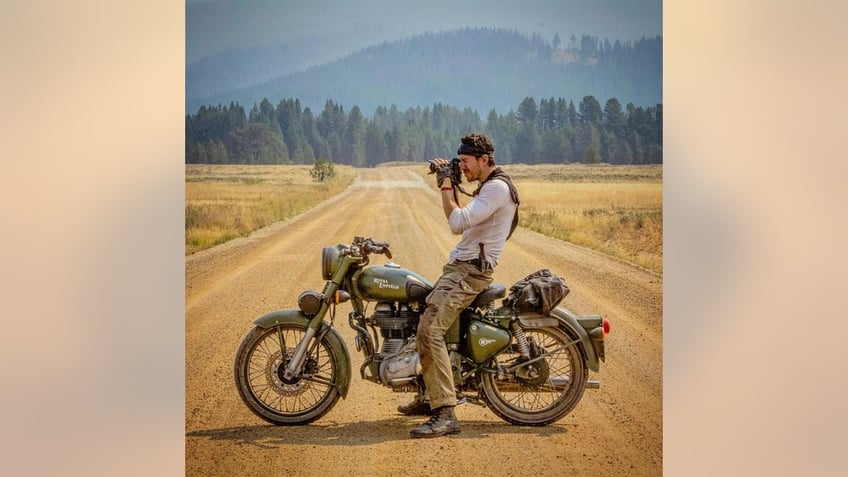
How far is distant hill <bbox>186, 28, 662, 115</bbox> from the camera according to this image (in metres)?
6.27

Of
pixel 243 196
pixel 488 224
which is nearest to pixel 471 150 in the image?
pixel 488 224

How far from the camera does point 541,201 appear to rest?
617cm

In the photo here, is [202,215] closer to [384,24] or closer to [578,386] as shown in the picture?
[384,24]

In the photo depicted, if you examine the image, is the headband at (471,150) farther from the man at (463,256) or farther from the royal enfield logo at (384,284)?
the royal enfield logo at (384,284)

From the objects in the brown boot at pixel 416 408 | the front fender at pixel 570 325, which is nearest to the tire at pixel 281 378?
the brown boot at pixel 416 408

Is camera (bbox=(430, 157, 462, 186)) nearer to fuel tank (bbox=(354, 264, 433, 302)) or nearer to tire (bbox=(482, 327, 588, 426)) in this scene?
fuel tank (bbox=(354, 264, 433, 302))

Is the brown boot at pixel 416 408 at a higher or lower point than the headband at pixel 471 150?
lower

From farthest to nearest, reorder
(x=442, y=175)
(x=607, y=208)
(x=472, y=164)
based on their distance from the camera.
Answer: (x=607, y=208)
(x=472, y=164)
(x=442, y=175)

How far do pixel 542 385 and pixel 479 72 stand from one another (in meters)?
1.88

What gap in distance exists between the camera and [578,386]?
5605 millimetres

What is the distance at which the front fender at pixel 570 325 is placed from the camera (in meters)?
5.51

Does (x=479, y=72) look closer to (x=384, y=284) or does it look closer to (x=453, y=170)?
(x=453, y=170)
